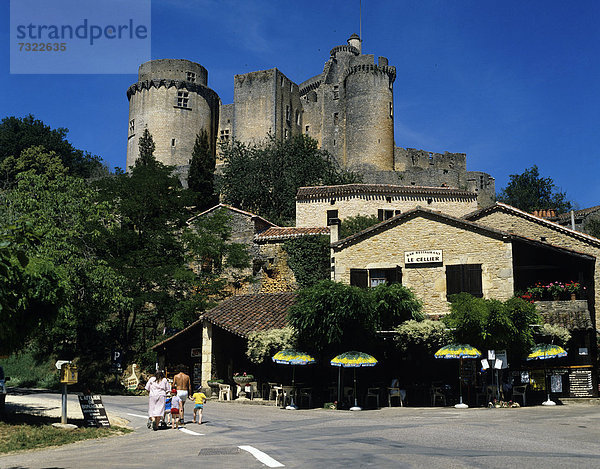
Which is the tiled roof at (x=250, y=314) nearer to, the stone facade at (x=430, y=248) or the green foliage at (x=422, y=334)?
the stone facade at (x=430, y=248)

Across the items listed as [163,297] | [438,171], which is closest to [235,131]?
[438,171]

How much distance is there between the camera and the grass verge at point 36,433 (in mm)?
13070

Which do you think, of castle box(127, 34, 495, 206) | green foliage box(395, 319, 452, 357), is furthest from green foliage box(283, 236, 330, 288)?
castle box(127, 34, 495, 206)

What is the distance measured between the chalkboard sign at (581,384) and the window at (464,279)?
4.48 metres

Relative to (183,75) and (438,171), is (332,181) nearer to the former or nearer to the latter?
(438,171)

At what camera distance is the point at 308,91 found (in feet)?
252

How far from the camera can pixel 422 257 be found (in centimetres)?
2653

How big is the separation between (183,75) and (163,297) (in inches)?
1666

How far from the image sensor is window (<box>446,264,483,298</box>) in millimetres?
25438

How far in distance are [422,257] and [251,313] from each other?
7495mm

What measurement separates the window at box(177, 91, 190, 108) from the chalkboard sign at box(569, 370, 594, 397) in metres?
53.6

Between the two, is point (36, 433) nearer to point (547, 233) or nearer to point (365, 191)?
point (547, 233)

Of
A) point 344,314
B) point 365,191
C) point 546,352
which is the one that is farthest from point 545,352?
point 365,191

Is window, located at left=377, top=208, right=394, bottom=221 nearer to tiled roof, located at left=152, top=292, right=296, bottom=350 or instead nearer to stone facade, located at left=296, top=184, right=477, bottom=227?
stone facade, located at left=296, top=184, right=477, bottom=227
